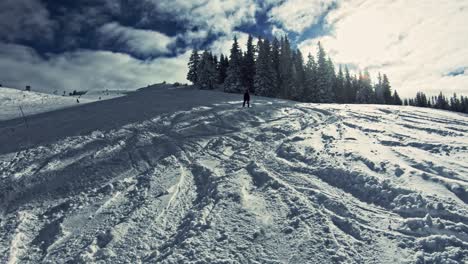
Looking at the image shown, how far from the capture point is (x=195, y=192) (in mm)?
8953

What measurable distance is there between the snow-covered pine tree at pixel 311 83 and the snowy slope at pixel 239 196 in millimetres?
42145

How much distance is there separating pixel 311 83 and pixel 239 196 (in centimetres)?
5252

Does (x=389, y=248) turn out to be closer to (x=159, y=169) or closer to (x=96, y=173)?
(x=159, y=169)

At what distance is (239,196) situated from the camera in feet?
27.9

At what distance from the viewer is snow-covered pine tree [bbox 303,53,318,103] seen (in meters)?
56.9

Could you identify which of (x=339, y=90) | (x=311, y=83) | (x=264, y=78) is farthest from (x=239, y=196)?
(x=339, y=90)

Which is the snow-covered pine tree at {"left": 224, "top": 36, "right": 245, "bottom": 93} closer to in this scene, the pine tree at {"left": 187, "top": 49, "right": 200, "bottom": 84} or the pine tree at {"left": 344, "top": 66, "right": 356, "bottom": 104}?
the pine tree at {"left": 187, "top": 49, "right": 200, "bottom": 84}

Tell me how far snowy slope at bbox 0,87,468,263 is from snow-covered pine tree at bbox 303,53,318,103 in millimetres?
42145

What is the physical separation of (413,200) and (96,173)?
903 centimetres

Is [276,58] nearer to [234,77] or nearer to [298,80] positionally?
[298,80]

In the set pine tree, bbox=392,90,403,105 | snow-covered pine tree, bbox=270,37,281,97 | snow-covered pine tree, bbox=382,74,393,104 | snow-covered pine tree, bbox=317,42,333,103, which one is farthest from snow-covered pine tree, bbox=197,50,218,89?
pine tree, bbox=392,90,403,105

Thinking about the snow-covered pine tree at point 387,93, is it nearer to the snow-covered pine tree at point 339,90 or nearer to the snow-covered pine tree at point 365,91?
the snow-covered pine tree at point 365,91

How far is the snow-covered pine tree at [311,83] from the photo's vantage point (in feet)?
187

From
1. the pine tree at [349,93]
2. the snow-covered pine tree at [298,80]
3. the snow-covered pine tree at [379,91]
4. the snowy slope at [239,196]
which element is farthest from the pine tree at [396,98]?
the snowy slope at [239,196]
